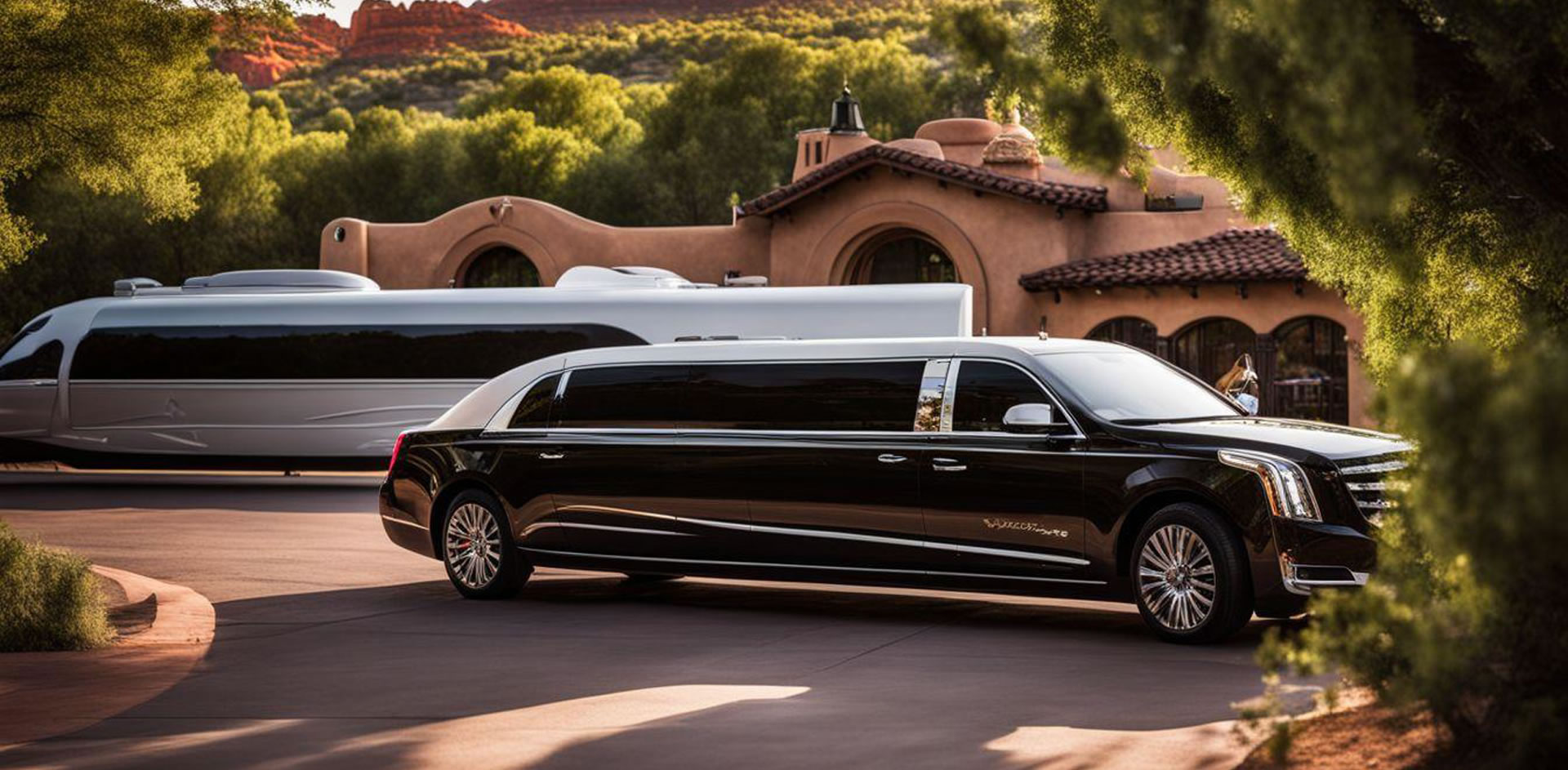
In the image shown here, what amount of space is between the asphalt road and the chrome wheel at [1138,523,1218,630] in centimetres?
19

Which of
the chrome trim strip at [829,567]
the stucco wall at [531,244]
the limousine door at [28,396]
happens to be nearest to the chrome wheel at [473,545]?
the chrome trim strip at [829,567]

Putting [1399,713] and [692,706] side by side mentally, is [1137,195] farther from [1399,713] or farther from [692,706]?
[1399,713]

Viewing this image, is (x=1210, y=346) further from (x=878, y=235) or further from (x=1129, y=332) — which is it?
(x=878, y=235)

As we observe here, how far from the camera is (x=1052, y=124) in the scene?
830 cm

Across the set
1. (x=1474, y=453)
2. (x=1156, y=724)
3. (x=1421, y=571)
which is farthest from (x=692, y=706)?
(x=1474, y=453)

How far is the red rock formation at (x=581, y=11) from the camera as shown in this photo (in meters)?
176

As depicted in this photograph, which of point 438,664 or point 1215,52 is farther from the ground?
point 1215,52

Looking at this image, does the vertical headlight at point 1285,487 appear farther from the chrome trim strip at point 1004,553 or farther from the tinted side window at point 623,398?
the tinted side window at point 623,398

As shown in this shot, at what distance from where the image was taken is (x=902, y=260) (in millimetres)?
37219

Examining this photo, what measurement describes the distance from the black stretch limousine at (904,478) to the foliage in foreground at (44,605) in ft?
10.2

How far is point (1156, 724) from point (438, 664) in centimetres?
407

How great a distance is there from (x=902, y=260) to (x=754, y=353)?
80.9ft

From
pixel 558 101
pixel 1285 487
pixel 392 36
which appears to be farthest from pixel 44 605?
pixel 392 36

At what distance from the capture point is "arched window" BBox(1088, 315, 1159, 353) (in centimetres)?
3353
